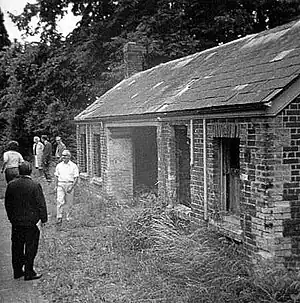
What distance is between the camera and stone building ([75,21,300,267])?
7512 mm

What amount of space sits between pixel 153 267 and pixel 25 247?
208cm

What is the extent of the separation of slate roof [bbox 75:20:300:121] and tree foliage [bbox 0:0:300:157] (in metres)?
10.4

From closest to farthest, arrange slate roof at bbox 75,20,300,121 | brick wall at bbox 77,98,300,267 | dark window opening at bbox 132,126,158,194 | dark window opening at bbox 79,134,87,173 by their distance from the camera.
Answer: brick wall at bbox 77,98,300,267 → slate roof at bbox 75,20,300,121 → dark window opening at bbox 132,126,158,194 → dark window opening at bbox 79,134,87,173

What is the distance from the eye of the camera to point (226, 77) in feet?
32.1

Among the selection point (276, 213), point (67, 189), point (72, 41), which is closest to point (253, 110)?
point (276, 213)

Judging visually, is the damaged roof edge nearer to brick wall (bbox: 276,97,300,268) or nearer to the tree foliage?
brick wall (bbox: 276,97,300,268)

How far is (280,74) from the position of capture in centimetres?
783

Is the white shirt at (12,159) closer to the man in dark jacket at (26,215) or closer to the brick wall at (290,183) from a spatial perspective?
the man in dark jacket at (26,215)

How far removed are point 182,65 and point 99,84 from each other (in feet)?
42.6

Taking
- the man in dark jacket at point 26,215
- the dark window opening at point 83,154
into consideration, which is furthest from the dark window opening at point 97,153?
the man in dark jacket at point 26,215

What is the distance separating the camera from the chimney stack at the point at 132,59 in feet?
70.4

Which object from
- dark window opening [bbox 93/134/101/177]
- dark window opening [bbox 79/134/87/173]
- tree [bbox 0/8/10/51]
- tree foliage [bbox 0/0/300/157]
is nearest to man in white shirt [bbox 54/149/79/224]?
dark window opening [bbox 93/134/101/177]

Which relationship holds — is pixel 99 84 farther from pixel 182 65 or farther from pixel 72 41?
pixel 182 65

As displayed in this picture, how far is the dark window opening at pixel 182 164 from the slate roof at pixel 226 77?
0.68 metres
